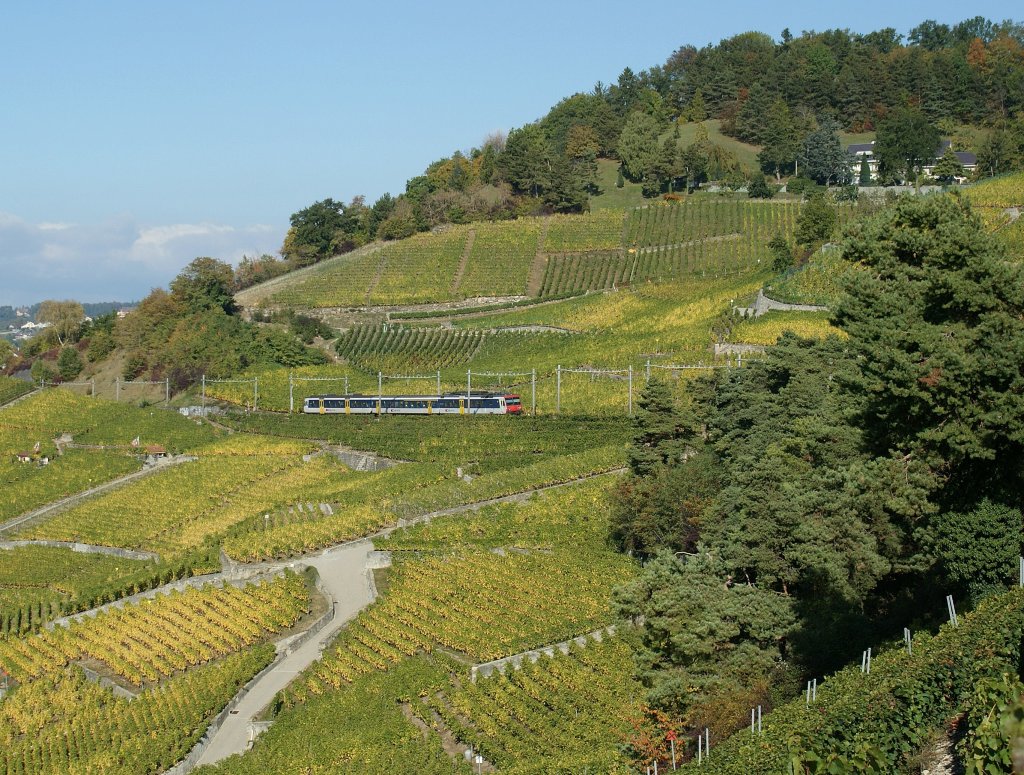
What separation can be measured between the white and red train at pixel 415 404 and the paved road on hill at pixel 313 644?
13.9 metres

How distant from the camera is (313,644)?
92.4 ft

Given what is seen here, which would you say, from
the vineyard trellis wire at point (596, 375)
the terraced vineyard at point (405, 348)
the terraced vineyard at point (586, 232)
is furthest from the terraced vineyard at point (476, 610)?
the terraced vineyard at point (586, 232)

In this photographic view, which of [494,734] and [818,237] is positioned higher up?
[818,237]

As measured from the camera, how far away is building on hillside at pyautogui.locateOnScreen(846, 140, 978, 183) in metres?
74.6

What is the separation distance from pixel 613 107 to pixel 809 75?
15483mm

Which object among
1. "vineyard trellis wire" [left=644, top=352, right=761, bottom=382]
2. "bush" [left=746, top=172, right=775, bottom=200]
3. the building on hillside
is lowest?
"vineyard trellis wire" [left=644, top=352, right=761, bottom=382]

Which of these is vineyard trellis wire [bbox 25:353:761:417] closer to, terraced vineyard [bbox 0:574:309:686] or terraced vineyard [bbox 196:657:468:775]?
terraced vineyard [bbox 0:574:309:686]

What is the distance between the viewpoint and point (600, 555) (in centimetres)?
3080

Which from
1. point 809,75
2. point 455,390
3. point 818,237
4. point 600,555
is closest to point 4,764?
point 600,555

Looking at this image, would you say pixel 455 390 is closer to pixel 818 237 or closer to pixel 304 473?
pixel 304 473

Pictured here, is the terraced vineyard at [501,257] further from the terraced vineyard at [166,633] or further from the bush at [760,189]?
the terraced vineyard at [166,633]

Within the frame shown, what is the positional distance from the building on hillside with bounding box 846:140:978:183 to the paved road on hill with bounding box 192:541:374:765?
49397 millimetres

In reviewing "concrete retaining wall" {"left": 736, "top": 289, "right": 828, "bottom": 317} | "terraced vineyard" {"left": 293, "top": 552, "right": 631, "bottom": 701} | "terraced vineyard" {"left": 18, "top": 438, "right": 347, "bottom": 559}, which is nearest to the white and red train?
"terraced vineyard" {"left": 18, "top": 438, "right": 347, "bottom": 559}

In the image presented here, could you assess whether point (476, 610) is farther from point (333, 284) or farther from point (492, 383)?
point (333, 284)
